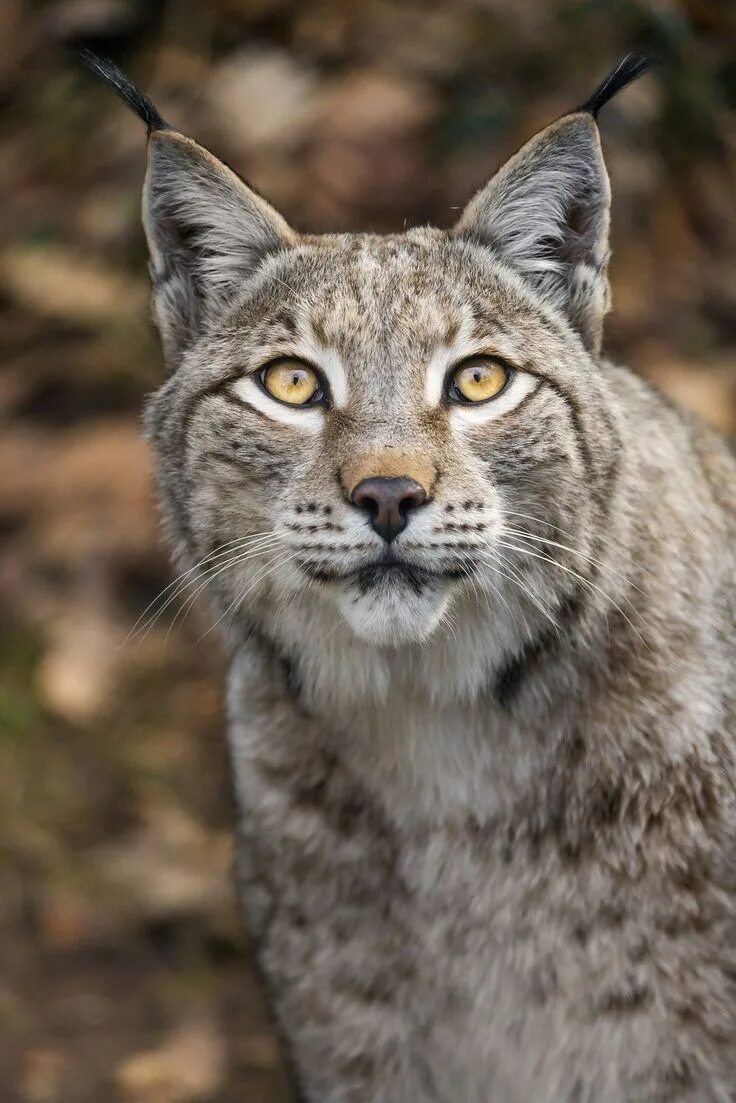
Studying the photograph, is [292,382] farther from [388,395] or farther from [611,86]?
[611,86]

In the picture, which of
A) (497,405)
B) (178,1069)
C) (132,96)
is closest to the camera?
(497,405)

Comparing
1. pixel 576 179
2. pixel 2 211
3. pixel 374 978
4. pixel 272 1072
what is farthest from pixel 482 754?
pixel 2 211

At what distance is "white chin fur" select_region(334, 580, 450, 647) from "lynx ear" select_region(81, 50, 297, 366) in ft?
3.28

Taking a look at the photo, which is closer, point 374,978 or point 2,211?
point 374,978

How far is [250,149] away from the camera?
25.7 ft

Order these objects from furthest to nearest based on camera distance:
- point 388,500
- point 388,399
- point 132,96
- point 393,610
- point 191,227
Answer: point 191,227
point 132,96
point 388,399
point 393,610
point 388,500

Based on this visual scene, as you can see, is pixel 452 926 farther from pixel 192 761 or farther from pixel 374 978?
pixel 192 761

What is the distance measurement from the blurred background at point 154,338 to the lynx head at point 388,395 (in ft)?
6.29

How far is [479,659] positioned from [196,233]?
1.27 metres

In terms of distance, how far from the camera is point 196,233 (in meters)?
3.94

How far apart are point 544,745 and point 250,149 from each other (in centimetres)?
483

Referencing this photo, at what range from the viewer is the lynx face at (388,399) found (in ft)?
10.8

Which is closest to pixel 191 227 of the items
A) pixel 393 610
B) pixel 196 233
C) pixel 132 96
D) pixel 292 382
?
pixel 196 233

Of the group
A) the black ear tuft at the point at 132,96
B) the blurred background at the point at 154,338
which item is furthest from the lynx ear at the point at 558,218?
the blurred background at the point at 154,338
